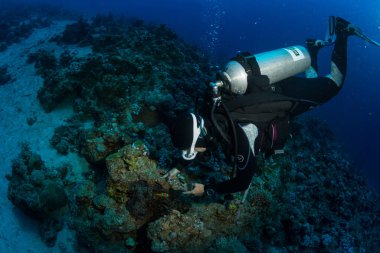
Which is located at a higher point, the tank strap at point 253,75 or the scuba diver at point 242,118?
the tank strap at point 253,75

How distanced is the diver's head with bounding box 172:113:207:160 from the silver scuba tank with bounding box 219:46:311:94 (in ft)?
2.52

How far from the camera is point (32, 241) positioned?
18.2 feet

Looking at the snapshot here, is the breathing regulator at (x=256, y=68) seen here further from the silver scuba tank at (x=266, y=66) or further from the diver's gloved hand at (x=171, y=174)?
the diver's gloved hand at (x=171, y=174)

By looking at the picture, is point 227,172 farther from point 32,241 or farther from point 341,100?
point 341,100

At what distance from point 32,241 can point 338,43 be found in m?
7.82

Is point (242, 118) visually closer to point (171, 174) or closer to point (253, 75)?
point (253, 75)

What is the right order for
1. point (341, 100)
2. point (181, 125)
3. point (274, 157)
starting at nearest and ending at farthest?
point (181, 125)
point (274, 157)
point (341, 100)

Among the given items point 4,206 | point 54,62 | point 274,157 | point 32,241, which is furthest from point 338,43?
point 54,62

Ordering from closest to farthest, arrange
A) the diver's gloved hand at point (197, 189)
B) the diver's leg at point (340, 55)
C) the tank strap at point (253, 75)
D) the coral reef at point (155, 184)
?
the tank strap at point (253, 75)
the diver's gloved hand at point (197, 189)
the coral reef at point (155, 184)
the diver's leg at point (340, 55)

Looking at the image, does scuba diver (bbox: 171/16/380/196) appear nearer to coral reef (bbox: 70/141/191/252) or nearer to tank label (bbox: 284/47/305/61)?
tank label (bbox: 284/47/305/61)

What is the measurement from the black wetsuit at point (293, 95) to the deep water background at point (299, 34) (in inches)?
570

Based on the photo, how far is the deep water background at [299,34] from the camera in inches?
1044

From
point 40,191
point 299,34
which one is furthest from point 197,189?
point 299,34

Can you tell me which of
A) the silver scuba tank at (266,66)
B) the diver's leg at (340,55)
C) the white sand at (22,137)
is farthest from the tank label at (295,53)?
the white sand at (22,137)
